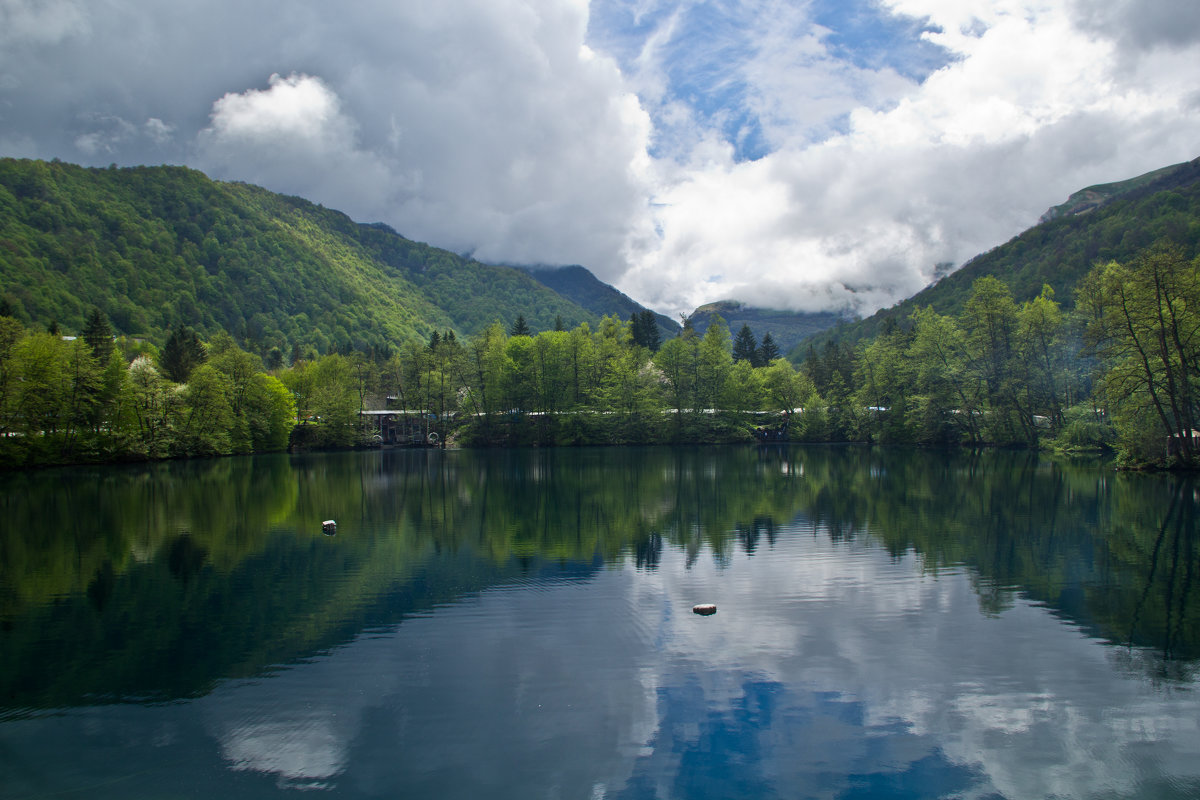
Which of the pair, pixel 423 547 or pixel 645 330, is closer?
pixel 423 547

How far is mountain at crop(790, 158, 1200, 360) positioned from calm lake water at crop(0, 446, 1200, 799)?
9025 centimetres

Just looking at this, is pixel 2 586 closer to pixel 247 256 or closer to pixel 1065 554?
pixel 1065 554

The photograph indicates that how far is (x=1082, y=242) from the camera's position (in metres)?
117

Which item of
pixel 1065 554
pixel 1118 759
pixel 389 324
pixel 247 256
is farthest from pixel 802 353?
pixel 1118 759

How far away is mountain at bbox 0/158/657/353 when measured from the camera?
12962cm

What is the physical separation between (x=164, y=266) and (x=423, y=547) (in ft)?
553

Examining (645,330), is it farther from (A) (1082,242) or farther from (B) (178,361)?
(A) (1082,242)

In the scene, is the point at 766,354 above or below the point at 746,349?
below

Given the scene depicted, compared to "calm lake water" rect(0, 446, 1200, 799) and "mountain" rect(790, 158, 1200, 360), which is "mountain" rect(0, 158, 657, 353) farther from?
"calm lake water" rect(0, 446, 1200, 799)

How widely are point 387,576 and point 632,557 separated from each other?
6811 millimetres

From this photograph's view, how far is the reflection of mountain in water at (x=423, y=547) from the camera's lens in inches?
502

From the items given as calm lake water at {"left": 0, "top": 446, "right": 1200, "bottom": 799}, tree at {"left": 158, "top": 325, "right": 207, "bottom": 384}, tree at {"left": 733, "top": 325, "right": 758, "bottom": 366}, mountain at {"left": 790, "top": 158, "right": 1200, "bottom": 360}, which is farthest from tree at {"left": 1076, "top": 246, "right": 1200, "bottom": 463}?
tree at {"left": 158, "top": 325, "right": 207, "bottom": 384}

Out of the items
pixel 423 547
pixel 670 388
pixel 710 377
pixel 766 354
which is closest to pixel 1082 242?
pixel 766 354

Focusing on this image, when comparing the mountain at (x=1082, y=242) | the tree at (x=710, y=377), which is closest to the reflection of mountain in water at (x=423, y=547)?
the tree at (x=710, y=377)
